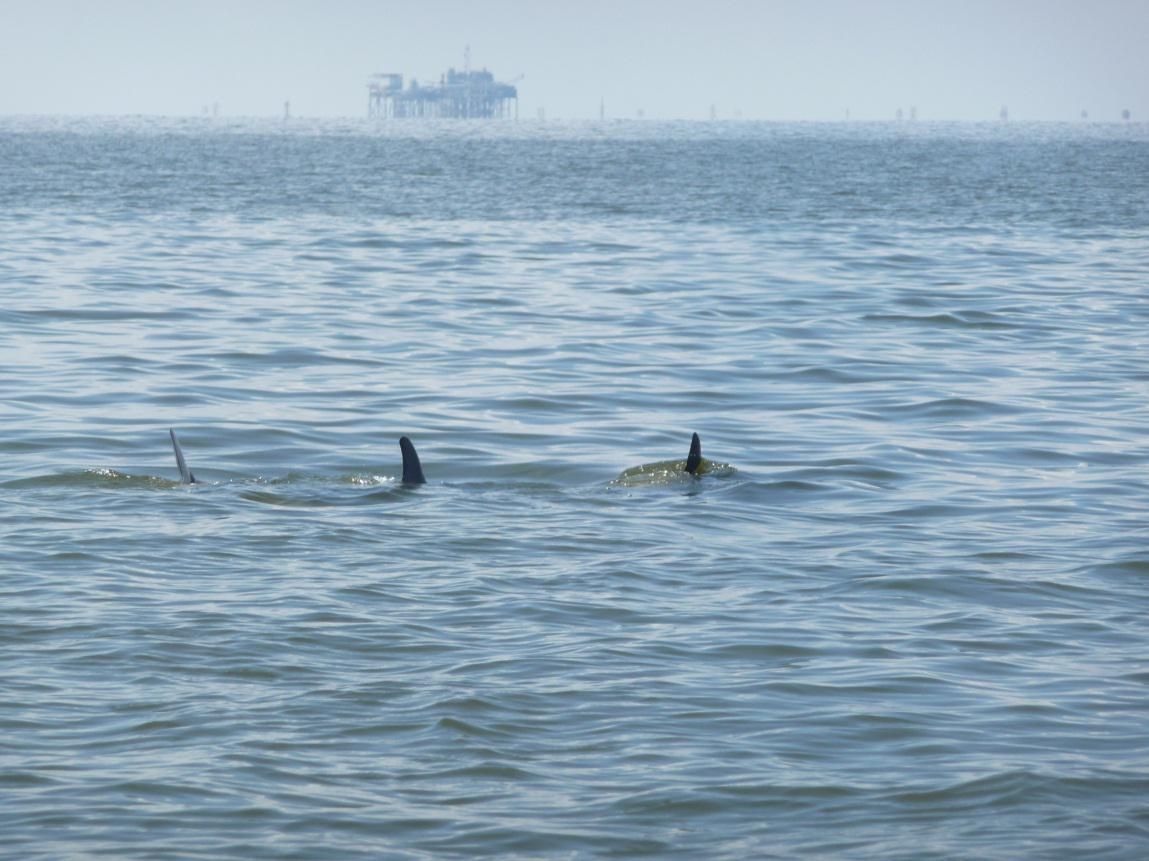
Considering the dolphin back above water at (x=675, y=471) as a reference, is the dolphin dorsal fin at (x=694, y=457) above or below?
above

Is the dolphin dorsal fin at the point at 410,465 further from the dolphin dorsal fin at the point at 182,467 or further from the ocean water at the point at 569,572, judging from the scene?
the dolphin dorsal fin at the point at 182,467

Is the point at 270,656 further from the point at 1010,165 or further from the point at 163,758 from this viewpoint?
the point at 1010,165

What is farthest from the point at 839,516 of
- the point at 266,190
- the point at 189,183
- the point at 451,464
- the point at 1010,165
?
the point at 1010,165

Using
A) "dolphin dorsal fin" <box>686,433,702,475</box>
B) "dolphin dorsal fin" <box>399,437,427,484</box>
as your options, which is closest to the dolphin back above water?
"dolphin dorsal fin" <box>686,433,702,475</box>

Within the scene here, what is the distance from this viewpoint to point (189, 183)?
211 ft

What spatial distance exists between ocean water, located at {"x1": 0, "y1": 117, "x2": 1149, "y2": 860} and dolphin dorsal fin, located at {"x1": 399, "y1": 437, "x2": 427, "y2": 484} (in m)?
0.18

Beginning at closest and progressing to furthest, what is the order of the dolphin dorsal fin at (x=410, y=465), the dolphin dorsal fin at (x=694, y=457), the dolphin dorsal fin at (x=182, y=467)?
the dolphin dorsal fin at (x=182, y=467) < the dolphin dorsal fin at (x=410, y=465) < the dolphin dorsal fin at (x=694, y=457)

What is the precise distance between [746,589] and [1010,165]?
8634 cm

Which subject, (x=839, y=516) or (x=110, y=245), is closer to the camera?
(x=839, y=516)

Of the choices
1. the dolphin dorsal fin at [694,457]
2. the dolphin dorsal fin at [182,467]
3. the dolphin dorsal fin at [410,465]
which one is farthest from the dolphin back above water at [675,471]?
the dolphin dorsal fin at [182,467]

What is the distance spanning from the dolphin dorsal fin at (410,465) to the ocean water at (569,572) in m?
0.18

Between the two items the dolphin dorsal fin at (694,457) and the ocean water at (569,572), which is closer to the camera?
the ocean water at (569,572)

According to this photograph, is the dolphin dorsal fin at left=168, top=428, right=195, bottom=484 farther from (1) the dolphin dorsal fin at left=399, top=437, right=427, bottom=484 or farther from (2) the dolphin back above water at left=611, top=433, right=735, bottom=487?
(2) the dolphin back above water at left=611, top=433, right=735, bottom=487

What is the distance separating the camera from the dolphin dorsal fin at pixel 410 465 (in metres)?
14.5
